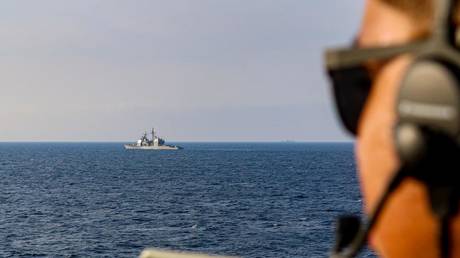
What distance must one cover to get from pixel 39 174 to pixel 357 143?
15688 centimetres

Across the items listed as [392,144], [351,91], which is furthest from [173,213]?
[392,144]

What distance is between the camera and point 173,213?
86500 mm

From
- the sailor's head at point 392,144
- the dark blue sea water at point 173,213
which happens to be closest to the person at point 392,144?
the sailor's head at point 392,144

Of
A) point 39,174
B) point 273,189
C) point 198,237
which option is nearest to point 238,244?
point 198,237

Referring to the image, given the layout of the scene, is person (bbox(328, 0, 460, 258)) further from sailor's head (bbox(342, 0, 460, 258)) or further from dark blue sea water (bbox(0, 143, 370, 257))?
dark blue sea water (bbox(0, 143, 370, 257))

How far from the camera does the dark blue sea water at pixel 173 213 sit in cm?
6412

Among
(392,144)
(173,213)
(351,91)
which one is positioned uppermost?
(351,91)

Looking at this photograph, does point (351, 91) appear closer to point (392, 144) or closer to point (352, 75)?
point (352, 75)

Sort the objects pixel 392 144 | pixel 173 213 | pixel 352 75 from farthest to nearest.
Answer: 1. pixel 173 213
2. pixel 352 75
3. pixel 392 144

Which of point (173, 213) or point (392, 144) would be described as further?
point (173, 213)

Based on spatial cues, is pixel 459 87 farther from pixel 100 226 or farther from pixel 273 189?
pixel 273 189

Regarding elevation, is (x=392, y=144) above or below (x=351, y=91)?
below

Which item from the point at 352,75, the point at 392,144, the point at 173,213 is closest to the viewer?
the point at 392,144

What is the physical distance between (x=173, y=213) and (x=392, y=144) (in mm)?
85006
